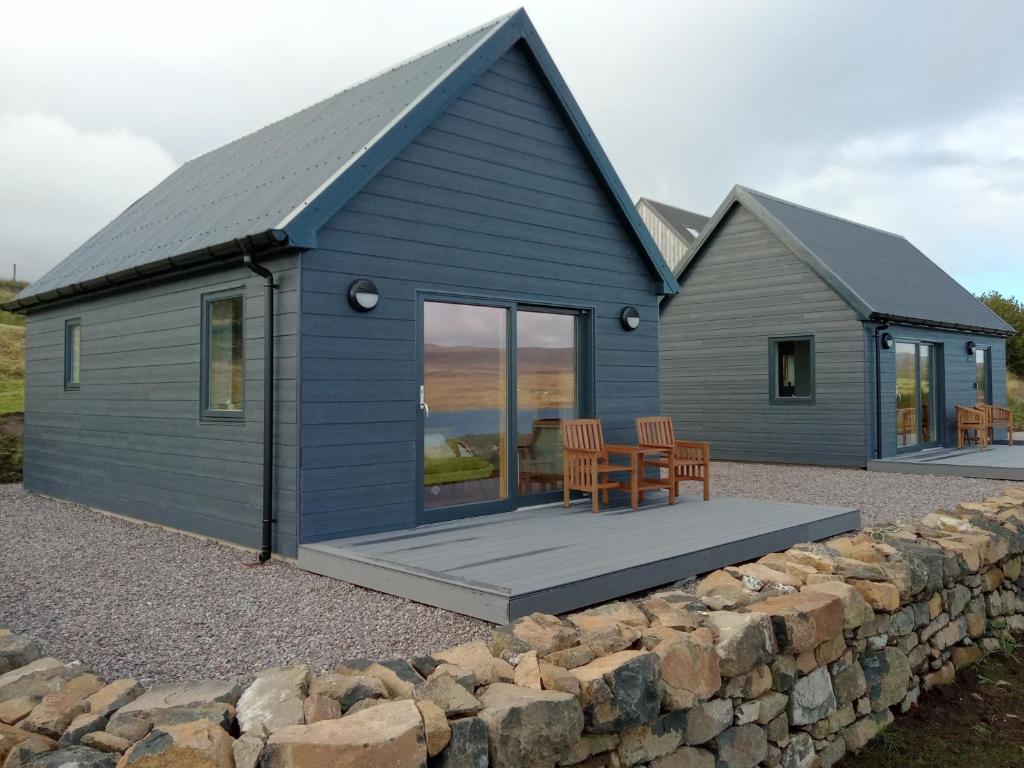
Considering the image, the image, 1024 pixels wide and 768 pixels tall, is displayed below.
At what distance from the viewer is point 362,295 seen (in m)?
6.23

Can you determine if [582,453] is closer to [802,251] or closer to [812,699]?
[812,699]

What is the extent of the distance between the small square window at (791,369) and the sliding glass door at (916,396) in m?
1.61

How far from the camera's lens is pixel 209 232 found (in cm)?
712

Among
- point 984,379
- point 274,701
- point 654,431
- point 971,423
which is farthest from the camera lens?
point 984,379

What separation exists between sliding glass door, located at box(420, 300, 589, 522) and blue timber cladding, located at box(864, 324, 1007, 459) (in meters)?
7.35

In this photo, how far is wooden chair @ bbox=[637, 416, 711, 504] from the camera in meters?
7.91

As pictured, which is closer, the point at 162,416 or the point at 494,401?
the point at 494,401

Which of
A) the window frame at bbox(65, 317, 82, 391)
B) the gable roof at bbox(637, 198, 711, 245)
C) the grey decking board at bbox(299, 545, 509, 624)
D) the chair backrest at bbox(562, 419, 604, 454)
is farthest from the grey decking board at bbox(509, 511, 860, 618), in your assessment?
the gable roof at bbox(637, 198, 711, 245)

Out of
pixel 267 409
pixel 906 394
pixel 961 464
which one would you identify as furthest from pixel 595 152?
pixel 906 394

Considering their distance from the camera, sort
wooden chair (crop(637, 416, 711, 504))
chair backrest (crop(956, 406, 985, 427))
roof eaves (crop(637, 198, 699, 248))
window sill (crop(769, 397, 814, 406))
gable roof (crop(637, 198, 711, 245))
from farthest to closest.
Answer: gable roof (crop(637, 198, 711, 245)) → roof eaves (crop(637, 198, 699, 248)) → chair backrest (crop(956, 406, 985, 427)) → window sill (crop(769, 397, 814, 406)) → wooden chair (crop(637, 416, 711, 504))

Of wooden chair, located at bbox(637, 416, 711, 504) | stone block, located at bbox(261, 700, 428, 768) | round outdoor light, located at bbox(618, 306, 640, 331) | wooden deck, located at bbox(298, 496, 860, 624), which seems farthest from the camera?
round outdoor light, located at bbox(618, 306, 640, 331)

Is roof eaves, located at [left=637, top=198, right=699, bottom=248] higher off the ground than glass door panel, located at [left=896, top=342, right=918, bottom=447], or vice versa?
roof eaves, located at [left=637, top=198, right=699, bottom=248]

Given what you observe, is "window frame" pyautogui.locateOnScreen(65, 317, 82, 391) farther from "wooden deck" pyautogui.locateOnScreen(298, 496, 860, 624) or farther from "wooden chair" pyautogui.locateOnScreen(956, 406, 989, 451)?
"wooden chair" pyautogui.locateOnScreen(956, 406, 989, 451)

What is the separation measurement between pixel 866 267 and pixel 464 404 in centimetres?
1114
